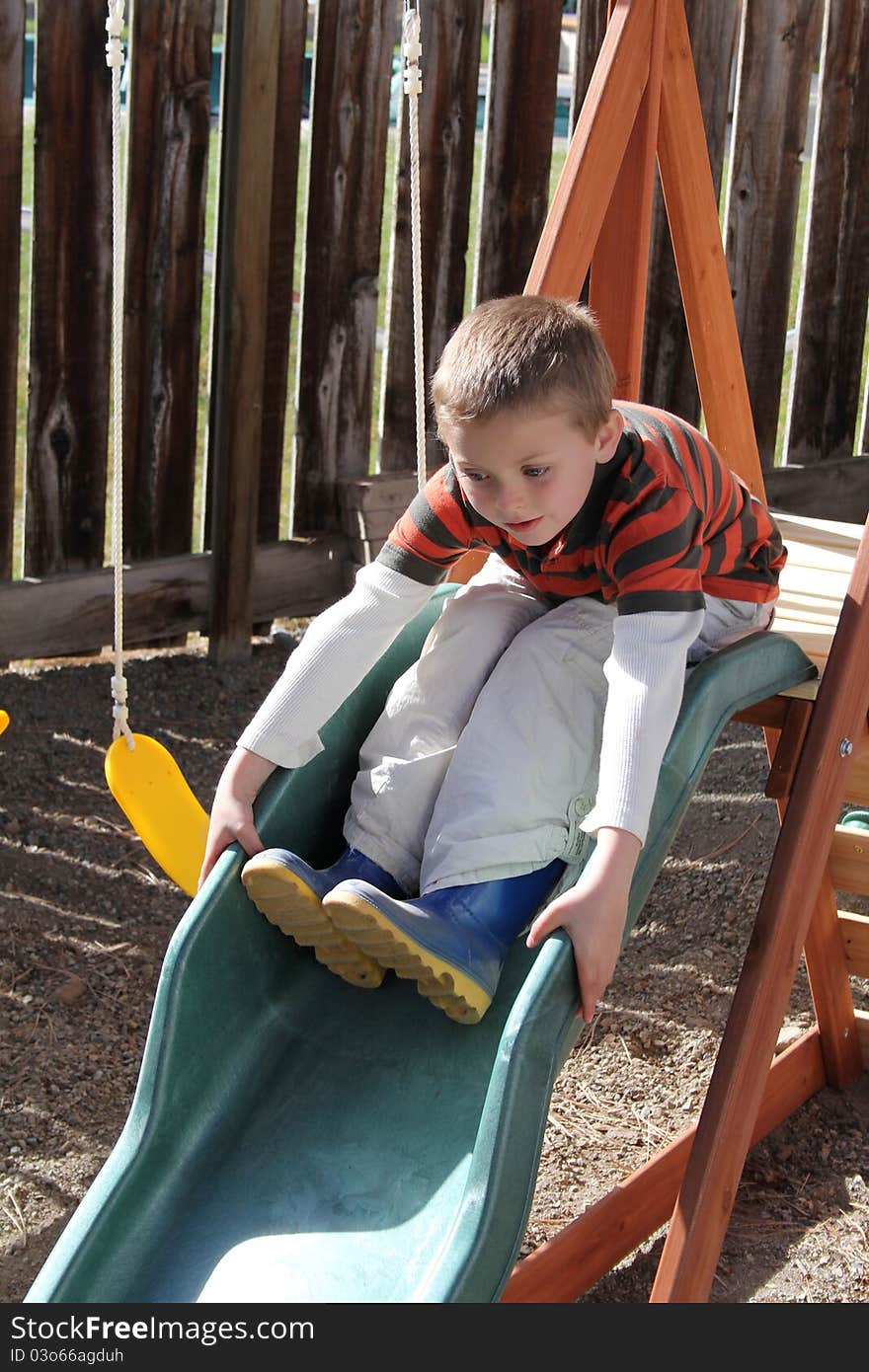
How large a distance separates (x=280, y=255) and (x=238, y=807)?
2.37m

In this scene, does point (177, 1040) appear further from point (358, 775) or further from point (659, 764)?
point (659, 764)

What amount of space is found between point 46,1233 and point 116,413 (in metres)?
1.24

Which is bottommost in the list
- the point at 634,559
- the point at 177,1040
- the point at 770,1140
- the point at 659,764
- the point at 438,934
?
the point at 770,1140

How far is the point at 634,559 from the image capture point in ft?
5.83

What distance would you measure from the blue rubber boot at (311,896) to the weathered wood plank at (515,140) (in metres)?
2.68

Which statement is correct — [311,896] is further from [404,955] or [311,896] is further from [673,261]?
[673,261]

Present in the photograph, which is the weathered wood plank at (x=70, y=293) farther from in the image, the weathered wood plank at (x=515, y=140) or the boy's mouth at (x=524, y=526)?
the boy's mouth at (x=524, y=526)

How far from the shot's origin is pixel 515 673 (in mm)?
1891

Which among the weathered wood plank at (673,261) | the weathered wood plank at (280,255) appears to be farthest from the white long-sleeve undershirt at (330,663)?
the weathered wood plank at (673,261)

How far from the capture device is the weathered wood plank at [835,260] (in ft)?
14.9

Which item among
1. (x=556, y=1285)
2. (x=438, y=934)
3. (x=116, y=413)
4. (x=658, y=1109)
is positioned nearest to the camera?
(x=438, y=934)

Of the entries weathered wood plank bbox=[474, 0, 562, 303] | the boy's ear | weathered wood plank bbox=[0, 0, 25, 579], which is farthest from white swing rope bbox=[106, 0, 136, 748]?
weathered wood plank bbox=[474, 0, 562, 303]

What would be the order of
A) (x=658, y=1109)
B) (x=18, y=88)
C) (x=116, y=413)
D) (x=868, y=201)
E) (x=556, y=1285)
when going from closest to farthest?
(x=556, y=1285) → (x=116, y=413) → (x=658, y=1109) → (x=18, y=88) → (x=868, y=201)

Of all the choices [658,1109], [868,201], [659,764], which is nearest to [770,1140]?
[658,1109]
